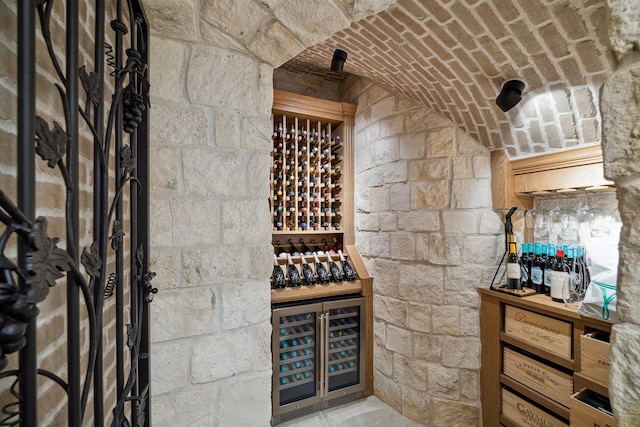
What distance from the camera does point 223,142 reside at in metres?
1.06

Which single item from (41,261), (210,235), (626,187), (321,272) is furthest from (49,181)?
(321,272)

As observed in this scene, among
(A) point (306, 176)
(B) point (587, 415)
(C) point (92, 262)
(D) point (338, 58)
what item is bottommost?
(B) point (587, 415)

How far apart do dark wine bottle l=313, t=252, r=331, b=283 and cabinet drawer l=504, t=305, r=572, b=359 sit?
1.30 meters

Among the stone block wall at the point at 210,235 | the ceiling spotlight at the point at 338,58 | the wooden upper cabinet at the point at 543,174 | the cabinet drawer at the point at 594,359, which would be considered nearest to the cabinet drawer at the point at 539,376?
the cabinet drawer at the point at 594,359

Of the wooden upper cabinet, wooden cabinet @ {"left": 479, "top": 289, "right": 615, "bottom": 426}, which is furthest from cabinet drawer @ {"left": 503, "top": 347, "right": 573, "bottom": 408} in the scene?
the wooden upper cabinet

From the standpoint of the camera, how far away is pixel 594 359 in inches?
52.7

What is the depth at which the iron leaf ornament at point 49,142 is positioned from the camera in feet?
1.21

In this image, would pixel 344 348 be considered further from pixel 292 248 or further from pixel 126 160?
pixel 126 160

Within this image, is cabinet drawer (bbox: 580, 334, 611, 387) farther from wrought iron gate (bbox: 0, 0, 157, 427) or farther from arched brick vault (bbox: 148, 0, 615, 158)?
wrought iron gate (bbox: 0, 0, 157, 427)

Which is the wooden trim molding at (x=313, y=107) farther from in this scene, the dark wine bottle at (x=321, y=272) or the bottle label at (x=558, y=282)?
the bottle label at (x=558, y=282)

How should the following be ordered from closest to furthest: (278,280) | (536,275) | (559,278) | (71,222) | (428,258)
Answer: (71,222) < (559,278) < (536,275) < (428,258) < (278,280)

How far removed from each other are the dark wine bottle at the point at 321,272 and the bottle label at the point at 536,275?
1455 mm

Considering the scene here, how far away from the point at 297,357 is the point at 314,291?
54 cm

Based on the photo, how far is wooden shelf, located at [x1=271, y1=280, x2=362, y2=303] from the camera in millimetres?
2213
